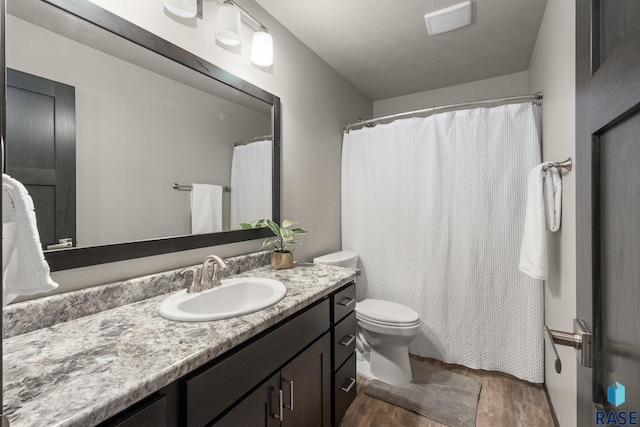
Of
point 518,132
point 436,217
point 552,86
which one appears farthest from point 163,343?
point 518,132

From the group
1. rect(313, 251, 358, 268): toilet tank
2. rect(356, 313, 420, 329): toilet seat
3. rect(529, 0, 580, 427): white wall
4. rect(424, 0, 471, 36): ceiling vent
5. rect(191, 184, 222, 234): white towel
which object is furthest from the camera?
rect(313, 251, 358, 268): toilet tank

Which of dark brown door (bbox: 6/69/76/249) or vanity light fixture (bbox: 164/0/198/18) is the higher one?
vanity light fixture (bbox: 164/0/198/18)

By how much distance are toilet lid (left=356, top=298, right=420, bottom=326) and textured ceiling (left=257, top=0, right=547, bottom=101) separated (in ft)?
6.18

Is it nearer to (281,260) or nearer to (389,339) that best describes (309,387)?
(281,260)

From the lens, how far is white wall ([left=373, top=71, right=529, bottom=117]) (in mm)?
2523

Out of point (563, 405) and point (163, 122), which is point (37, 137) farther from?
point (563, 405)

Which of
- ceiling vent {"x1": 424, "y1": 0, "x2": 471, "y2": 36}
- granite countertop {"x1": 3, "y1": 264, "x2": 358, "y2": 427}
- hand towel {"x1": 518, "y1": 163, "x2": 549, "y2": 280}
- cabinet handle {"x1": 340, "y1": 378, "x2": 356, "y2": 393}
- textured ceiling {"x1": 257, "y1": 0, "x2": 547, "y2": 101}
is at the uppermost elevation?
textured ceiling {"x1": 257, "y1": 0, "x2": 547, "y2": 101}

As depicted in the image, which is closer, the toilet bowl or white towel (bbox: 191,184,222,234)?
white towel (bbox: 191,184,222,234)

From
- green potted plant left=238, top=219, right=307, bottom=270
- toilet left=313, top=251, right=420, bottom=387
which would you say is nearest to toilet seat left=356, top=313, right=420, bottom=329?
toilet left=313, top=251, right=420, bottom=387

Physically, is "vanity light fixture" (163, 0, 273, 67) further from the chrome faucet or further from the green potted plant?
the chrome faucet

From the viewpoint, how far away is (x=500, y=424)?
1.60 meters

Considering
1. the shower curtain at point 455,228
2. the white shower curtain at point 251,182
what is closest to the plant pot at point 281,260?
the white shower curtain at point 251,182

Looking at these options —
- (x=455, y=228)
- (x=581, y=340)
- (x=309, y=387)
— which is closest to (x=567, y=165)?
(x=455, y=228)

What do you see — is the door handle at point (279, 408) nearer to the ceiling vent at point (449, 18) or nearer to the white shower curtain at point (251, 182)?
the white shower curtain at point (251, 182)
